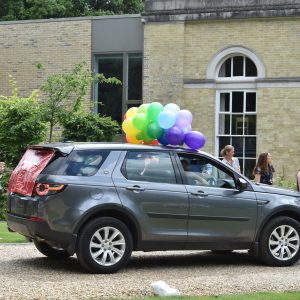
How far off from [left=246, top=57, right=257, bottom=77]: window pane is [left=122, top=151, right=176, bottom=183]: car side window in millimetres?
12252

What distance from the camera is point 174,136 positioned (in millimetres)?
10023

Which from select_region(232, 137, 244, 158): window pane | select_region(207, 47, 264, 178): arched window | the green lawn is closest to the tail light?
the green lawn

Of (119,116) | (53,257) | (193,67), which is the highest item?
(193,67)

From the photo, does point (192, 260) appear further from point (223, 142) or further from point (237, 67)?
point (237, 67)

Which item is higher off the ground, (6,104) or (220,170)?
(6,104)

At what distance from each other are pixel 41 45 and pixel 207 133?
629 centimetres

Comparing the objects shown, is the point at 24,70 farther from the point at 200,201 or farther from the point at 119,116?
the point at 200,201

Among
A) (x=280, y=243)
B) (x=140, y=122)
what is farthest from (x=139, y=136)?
(x=280, y=243)

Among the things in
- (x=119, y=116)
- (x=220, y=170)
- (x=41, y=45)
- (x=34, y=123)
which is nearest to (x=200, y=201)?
(x=220, y=170)

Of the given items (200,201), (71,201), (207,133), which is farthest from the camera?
(207,133)

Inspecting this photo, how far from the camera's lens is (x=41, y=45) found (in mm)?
23391

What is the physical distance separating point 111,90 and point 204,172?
13.6 meters

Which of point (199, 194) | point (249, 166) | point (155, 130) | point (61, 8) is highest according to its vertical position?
point (61, 8)

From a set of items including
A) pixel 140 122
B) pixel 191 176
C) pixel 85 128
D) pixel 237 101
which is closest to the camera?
pixel 191 176
